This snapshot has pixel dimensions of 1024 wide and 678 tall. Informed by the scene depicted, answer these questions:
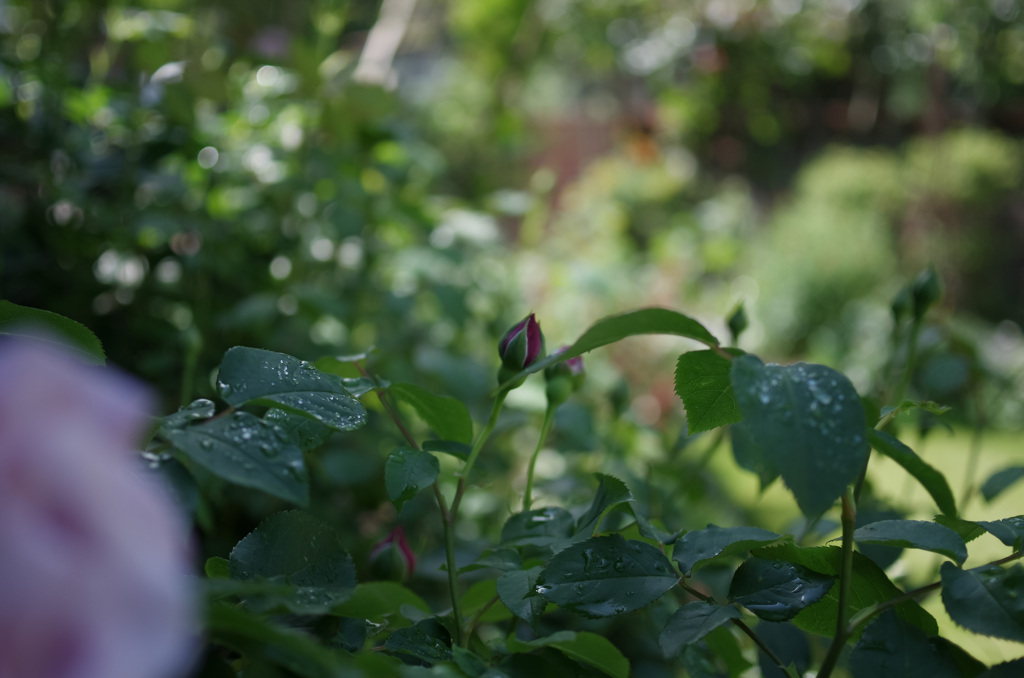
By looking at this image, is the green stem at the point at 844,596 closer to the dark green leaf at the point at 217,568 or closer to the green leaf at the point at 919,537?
the green leaf at the point at 919,537

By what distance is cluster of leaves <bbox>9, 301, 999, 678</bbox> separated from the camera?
18 cm

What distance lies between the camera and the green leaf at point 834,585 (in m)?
0.25

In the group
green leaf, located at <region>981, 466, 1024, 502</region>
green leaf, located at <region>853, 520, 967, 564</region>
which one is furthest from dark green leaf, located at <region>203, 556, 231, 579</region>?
green leaf, located at <region>981, 466, 1024, 502</region>

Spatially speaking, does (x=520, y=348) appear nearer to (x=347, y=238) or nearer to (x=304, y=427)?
(x=304, y=427)

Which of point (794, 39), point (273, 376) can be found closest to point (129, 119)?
point (273, 376)

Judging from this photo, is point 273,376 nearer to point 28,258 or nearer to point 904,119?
point 28,258

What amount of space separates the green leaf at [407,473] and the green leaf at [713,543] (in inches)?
3.5

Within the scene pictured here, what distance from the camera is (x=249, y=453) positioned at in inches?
7.4

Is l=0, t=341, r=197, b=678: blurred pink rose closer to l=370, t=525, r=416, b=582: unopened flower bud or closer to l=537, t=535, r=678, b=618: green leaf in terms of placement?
l=537, t=535, r=678, b=618: green leaf

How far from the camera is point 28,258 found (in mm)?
680

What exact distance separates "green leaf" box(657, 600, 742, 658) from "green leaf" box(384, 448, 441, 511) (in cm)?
9

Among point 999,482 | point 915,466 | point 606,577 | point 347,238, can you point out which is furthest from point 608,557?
point 347,238

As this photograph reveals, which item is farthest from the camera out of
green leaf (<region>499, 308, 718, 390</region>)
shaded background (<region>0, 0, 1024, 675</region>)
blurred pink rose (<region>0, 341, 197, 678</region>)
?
shaded background (<region>0, 0, 1024, 675</region>)

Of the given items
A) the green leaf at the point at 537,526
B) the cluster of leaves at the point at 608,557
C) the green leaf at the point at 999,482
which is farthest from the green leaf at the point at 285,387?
the green leaf at the point at 999,482
